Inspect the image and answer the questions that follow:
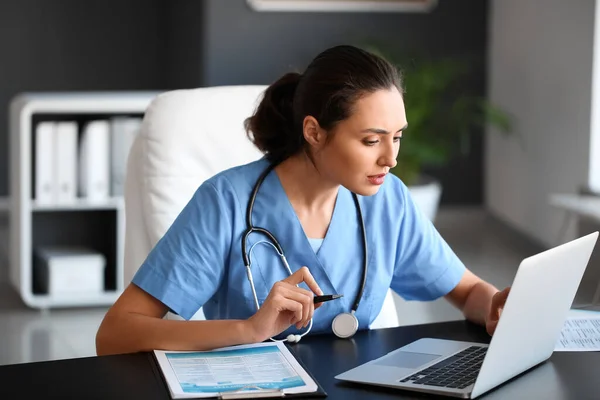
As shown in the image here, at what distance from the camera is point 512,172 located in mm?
5375

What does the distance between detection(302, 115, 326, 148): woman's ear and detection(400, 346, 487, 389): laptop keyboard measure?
43 cm

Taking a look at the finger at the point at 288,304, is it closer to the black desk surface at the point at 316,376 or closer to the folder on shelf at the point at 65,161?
the black desk surface at the point at 316,376

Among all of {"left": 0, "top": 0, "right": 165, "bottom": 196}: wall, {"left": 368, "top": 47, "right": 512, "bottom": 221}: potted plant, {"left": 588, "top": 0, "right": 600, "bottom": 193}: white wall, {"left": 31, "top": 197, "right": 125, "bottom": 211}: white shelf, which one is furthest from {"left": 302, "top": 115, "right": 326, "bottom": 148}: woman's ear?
{"left": 0, "top": 0, "right": 165, "bottom": 196}: wall

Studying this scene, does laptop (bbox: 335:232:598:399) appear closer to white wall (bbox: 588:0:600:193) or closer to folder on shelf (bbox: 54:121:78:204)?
folder on shelf (bbox: 54:121:78:204)

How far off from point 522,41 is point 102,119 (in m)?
2.26

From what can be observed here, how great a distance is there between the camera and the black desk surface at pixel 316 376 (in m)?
1.29

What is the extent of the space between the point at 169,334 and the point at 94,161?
2.50 metres

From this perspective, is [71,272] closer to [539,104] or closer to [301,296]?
[539,104]

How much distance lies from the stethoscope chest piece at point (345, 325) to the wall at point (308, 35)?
3.76 meters

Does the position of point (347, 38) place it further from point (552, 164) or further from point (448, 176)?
point (552, 164)

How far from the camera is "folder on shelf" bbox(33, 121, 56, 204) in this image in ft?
12.4

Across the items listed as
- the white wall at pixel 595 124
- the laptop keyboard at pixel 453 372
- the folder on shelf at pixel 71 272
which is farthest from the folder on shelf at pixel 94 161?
the laptop keyboard at pixel 453 372

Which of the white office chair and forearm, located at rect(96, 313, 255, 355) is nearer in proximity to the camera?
forearm, located at rect(96, 313, 255, 355)

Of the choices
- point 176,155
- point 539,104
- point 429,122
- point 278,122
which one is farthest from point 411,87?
point 278,122
